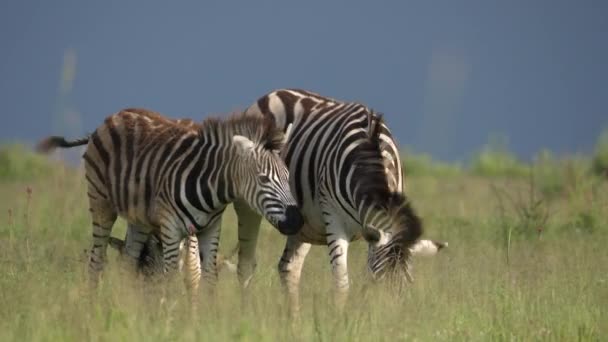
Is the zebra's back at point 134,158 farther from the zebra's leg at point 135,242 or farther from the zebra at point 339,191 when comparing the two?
the zebra at point 339,191

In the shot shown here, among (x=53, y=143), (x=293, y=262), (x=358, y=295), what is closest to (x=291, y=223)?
(x=358, y=295)

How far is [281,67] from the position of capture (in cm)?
19725

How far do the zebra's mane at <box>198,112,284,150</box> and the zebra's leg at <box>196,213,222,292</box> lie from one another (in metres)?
0.63

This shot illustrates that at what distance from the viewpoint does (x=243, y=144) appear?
9.77 m

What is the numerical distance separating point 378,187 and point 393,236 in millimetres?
549

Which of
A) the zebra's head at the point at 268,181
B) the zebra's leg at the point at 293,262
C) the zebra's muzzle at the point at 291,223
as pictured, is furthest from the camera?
the zebra's leg at the point at 293,262

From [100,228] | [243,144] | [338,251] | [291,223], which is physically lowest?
[100,228]

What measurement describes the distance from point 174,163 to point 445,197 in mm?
10794

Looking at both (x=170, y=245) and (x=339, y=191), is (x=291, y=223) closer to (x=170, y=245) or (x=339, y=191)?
(x=339, y=191)

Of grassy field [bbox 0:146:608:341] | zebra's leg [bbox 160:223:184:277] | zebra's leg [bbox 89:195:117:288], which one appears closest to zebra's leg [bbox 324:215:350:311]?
grassy field [bbox 0:146:608:341]

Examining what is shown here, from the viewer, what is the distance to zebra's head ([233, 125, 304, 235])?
9.33 m

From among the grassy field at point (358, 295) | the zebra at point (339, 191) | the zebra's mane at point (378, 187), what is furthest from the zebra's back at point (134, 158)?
the zebra's mane at point (378, 187)

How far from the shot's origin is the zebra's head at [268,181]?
9.33 meters

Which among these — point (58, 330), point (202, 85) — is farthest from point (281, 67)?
point (58, 330)
